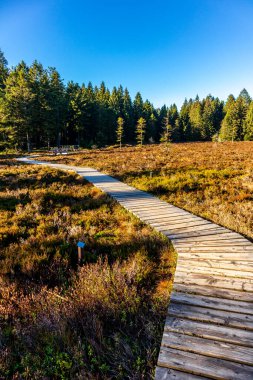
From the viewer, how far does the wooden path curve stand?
224 cm

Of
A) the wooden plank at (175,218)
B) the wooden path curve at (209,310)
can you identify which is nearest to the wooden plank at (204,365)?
the wooden path curve at (209,310)

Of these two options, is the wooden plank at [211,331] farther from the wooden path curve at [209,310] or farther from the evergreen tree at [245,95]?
the evergreen tree at [245,95]

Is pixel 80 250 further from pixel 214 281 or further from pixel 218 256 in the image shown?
pixel 218 256

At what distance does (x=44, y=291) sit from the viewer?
3.85 m

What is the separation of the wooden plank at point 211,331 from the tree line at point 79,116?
40.9 meters

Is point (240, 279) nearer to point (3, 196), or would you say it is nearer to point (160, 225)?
point (160, 225)

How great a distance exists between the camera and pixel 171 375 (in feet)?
7.11

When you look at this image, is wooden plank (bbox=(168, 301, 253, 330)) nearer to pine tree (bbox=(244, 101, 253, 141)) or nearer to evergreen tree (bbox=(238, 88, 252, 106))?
pine tree (bbox=(244, 101, 253, 141))

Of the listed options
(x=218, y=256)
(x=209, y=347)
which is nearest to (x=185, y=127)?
(x=218, y=256)

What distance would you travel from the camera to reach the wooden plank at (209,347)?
2295 mm

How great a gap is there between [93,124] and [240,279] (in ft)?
196

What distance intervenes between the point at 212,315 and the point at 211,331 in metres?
0.27

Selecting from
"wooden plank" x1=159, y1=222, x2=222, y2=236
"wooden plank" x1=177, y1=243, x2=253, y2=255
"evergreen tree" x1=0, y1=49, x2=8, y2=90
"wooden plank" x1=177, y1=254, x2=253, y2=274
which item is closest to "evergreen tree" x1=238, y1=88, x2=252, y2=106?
"evergreen tree" x1=0, y1=49, x2=8, y2=90

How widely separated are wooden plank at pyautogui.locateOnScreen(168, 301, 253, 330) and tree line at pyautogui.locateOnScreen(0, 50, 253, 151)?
4062cm
